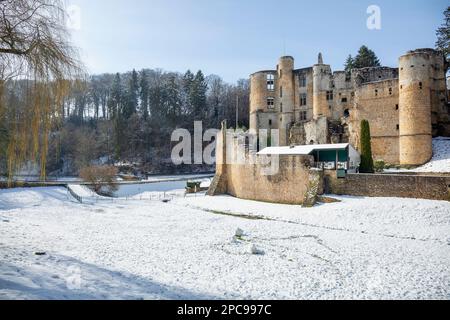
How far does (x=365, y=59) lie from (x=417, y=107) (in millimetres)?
21848

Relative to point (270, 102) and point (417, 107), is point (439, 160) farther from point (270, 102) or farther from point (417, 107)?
point (270, 102)

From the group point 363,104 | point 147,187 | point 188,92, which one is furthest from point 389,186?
point 188,92

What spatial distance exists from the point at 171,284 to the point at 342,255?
277 inches

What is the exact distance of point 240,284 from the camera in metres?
8.99

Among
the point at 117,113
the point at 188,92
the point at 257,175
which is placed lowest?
the point at 257,175

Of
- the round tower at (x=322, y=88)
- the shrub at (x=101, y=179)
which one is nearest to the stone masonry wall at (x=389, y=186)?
the round tower at (x=322, y=88)

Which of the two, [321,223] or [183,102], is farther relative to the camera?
[183,102]

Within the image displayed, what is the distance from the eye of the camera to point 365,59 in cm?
4494

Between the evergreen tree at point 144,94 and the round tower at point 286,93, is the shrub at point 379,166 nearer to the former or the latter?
the round tower at point 286,93

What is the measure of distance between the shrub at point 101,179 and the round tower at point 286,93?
21280 millimetres

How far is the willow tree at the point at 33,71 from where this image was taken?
25.0 feet
